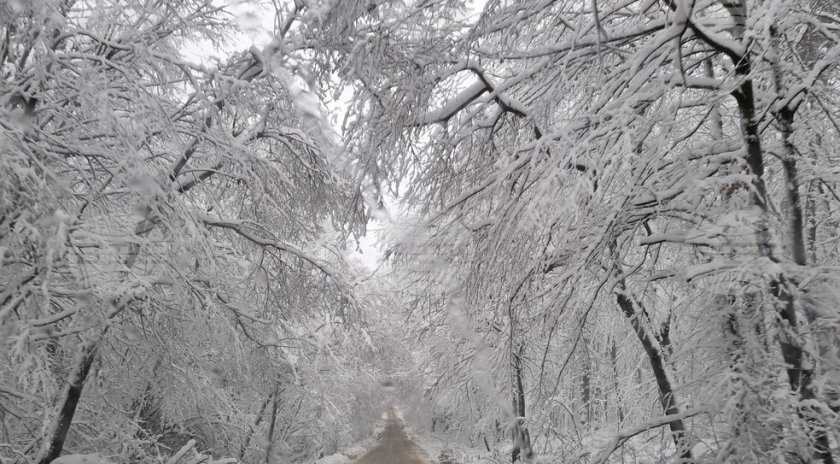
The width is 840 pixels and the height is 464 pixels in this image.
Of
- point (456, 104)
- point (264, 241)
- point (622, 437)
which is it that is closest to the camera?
point (456, 104)

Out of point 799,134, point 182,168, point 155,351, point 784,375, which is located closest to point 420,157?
point 784,375

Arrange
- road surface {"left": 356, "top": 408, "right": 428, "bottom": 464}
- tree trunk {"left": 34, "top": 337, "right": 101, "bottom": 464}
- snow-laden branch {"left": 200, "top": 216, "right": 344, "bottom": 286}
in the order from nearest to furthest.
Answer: tree trunk {"left": 34, "top": 337, "right": 101, "bottom": 464}
snow-laden branch {"left": 200, "top": 216, "right": 344, "bottom": 286}
road surface {"left": 356, "top": 408, "right": 428, "bottom": 464}

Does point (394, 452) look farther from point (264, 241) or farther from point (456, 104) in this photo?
point (456, 104)

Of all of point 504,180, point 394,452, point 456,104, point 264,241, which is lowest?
point 394,452

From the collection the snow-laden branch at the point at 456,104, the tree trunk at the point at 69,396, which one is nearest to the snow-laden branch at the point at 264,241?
the tree trunk at the point at 69,396

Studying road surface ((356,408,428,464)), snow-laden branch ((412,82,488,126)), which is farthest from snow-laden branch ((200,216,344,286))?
road surface ((356,408,428,464))

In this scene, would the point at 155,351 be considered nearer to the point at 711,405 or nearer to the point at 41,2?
the point at 41,2

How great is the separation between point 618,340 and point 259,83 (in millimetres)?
6449

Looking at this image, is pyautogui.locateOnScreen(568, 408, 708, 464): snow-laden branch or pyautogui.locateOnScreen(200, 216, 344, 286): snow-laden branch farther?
pyautogui.locateOnScreen(200, 216, 344, 286): snow-laden branch

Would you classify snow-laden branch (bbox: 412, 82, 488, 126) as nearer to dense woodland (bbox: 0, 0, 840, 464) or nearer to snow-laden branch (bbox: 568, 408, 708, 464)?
dense woodland (bbox: 0, 0, 840, 464)

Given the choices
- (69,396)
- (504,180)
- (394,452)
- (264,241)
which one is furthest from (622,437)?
(394,452)

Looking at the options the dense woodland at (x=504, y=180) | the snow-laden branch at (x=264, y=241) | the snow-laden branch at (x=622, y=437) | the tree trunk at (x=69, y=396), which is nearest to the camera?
the dense woodland at (x=504, y=180)

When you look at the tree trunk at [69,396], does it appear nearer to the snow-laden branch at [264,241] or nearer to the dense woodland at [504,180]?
the dense woodland at [504,180]

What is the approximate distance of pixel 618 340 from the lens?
6906 mm
